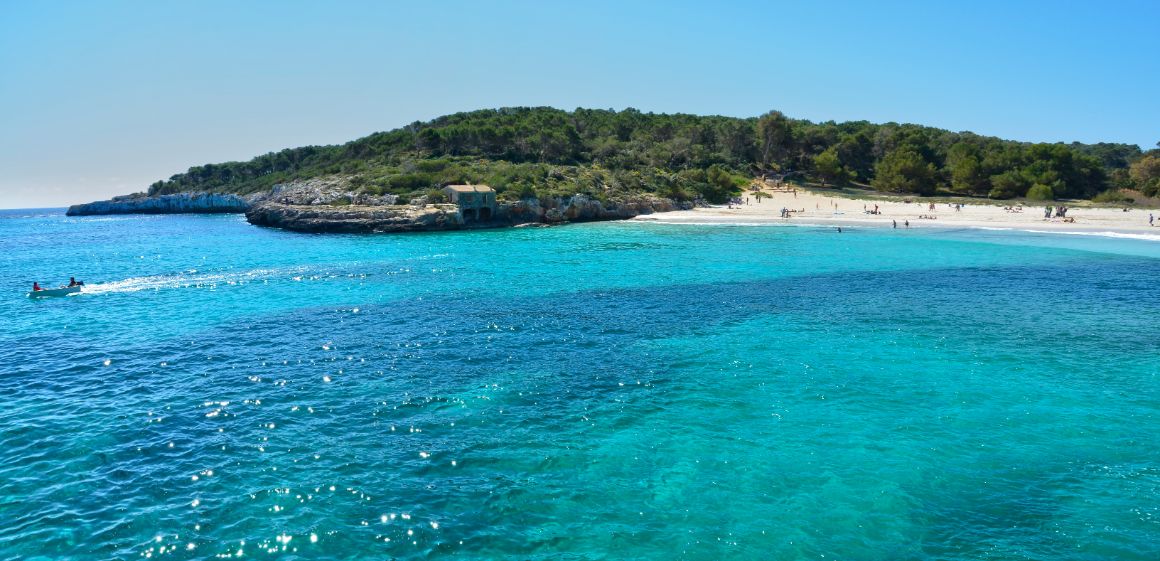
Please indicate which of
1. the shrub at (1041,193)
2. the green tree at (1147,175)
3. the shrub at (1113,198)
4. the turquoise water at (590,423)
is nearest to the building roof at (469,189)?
the turquoise water at (590,423)

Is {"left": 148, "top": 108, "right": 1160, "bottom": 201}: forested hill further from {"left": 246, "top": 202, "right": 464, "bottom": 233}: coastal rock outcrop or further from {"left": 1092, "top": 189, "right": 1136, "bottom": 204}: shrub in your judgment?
{"left": 246, "top": 202, "right": 464, "bottom": 233}: coastal rock outcrop

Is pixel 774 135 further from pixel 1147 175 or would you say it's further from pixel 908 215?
pixel 1147 175

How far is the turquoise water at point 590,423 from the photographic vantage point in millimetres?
Result: 9570

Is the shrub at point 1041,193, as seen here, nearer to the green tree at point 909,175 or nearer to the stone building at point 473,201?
the green tree at point 909,175

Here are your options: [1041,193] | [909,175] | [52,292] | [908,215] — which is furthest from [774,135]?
[52,292]

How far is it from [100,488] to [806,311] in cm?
2285

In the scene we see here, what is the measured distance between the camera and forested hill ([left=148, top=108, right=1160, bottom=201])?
7556 centimetres

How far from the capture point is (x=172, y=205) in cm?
13150

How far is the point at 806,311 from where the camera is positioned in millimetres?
24734

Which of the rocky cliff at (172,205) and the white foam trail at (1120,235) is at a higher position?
the rocky cliff at (172,205)

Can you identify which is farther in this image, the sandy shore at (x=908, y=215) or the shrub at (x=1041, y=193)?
the shrub at (x=1041, y=193)

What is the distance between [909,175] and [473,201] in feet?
194

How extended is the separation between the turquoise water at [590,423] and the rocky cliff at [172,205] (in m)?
104

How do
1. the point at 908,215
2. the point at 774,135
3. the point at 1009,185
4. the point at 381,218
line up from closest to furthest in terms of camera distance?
the point at 381,218, the point at 908,215, the point at 1009,185, the point at 774,135
